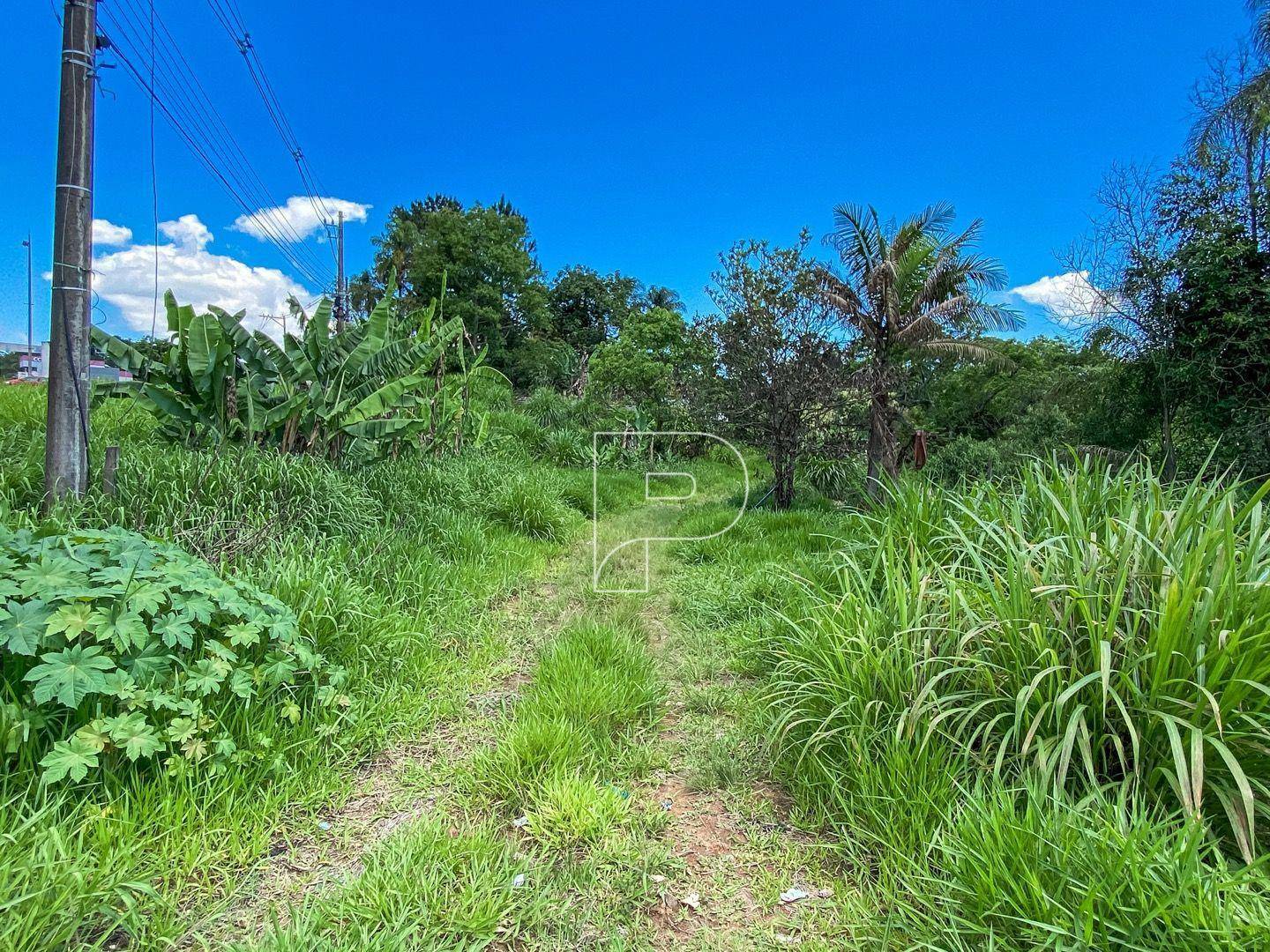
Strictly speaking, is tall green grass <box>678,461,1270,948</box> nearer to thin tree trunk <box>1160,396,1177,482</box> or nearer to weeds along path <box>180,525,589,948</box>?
weeds along path <box>180,525,589,948</box>

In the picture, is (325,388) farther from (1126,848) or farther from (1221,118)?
(1221,118)

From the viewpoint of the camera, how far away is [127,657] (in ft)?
6.92

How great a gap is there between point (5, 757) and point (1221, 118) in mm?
18370

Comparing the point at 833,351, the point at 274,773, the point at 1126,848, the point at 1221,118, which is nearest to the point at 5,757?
the point at 274,773

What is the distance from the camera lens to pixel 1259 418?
32.8 ft

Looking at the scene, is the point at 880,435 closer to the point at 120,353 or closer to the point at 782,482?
the point at 782,482

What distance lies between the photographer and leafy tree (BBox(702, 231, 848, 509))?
8.08 meters

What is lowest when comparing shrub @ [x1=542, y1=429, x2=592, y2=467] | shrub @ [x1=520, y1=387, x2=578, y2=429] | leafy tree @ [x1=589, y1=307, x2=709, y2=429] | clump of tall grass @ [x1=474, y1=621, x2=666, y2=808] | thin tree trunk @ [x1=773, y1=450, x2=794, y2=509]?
clump of tall grass @ [x1=474, y1=621, x2=666, y2=808]

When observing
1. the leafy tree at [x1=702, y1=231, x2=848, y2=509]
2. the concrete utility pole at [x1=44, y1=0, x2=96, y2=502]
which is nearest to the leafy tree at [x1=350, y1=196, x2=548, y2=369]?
the leafy tree at [x1=702, y1=231, x2=848, y2=509]

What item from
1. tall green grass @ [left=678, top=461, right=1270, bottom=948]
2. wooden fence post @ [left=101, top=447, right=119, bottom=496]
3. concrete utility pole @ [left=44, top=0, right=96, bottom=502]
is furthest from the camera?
wooden fence post @ [left=101, top=447, right=119, bottom=496]

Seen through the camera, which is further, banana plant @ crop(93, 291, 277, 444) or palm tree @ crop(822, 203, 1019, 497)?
palm tree @ crop(822, 203, 1019, 497)

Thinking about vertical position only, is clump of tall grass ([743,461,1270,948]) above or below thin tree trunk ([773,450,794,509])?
below

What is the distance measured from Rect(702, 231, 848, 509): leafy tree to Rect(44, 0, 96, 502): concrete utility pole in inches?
278

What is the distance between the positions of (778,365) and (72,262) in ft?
24.3
